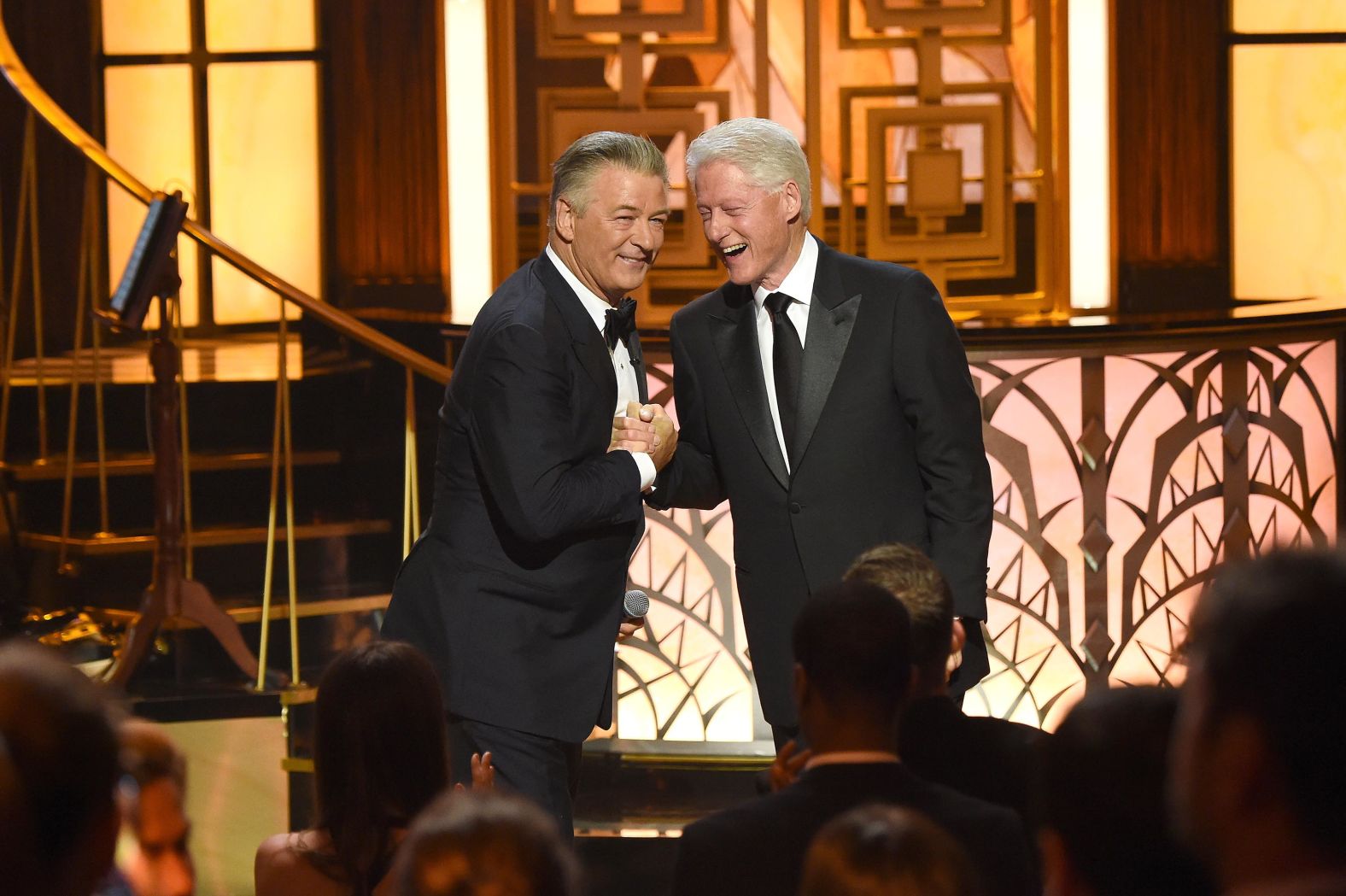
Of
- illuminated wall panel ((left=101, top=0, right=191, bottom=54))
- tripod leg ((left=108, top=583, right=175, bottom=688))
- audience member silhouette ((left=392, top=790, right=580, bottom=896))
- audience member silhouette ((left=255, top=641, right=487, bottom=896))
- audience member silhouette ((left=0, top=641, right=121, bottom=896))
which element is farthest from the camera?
illuminated wall panel ((left=101, top=0, right=191, bottom=54))

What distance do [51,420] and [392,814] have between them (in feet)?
13.0

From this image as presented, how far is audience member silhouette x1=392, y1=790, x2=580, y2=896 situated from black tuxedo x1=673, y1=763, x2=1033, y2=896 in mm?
413

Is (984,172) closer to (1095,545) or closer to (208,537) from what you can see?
(1095,545)

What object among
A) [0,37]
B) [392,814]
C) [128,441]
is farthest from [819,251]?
[128,441]

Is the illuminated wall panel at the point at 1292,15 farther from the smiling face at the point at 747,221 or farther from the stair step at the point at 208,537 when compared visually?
the smiling face at the point at 747,221

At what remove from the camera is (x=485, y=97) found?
A: 6086 millimetres

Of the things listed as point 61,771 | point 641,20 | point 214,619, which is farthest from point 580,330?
point 641,20

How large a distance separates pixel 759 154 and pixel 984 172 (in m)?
2.66

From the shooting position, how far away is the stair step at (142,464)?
486 cm

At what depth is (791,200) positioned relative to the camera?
2615 millimetres

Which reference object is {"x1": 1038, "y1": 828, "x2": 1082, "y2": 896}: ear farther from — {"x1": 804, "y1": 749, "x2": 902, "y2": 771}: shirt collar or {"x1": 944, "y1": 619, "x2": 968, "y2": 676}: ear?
{"x1": 944, "y1": 619, "x2": 968, "y2": 676}: ear

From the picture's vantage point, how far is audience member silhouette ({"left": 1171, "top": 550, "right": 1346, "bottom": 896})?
855mm

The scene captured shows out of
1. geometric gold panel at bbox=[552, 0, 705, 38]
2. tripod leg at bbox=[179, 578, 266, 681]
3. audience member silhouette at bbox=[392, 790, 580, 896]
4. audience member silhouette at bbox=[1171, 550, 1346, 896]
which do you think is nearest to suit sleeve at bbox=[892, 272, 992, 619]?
audience member silhouette at bbox=[392, 790, 580, 896]

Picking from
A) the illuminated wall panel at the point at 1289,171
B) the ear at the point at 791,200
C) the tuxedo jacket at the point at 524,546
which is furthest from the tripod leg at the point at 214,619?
the illuminated wall panel at the point at 1289,171
